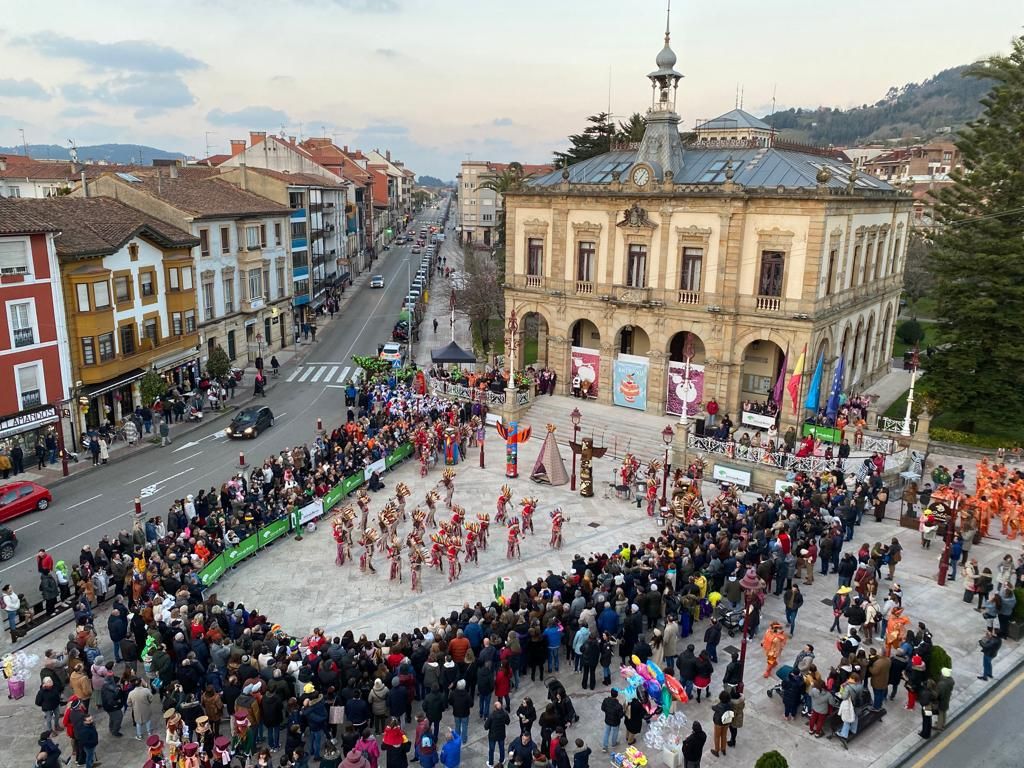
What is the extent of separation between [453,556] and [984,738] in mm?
13010

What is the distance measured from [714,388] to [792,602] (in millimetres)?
17664

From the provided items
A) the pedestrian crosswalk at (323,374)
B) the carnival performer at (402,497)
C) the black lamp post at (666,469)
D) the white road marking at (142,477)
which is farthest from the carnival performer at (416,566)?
the pedestrian crosswalk at (323,374)

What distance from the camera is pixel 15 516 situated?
88.3 feet

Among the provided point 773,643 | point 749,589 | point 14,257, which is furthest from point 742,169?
point 14,257

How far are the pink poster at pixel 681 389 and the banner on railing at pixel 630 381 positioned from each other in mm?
1186

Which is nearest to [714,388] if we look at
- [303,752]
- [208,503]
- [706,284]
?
[706,284]

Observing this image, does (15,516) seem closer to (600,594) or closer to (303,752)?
(303,752)

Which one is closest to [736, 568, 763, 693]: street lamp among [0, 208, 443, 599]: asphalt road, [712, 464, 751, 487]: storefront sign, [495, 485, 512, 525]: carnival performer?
[495, 485, 512, 525]: carnival performer

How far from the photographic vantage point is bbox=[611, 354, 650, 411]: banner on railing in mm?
37188

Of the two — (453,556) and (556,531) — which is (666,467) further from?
(453,556)

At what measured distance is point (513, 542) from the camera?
23.5 m

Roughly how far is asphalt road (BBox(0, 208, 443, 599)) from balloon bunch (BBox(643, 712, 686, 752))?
1757 cm

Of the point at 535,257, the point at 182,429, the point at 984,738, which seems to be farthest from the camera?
the point at 535,257

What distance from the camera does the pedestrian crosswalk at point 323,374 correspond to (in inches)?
1908
